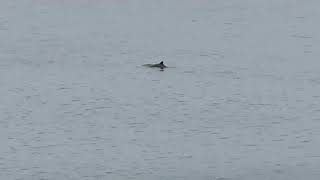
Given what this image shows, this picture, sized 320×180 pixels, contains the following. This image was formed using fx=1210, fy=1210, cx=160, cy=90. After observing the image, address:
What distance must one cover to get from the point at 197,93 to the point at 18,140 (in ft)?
21.6

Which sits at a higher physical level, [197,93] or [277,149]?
[197,93]

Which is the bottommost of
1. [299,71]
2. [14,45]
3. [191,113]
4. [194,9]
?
[191,113]

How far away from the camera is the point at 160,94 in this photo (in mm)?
31500

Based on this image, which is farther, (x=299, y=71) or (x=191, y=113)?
(x=299, y=71)

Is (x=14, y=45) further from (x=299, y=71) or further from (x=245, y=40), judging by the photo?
(x=299, y=71)

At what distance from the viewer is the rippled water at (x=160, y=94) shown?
24.4 m

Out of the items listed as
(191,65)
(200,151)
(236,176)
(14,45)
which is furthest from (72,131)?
(14,45)

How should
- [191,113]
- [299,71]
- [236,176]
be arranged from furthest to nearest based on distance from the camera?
[299,71] < [191,113] < [236,176]

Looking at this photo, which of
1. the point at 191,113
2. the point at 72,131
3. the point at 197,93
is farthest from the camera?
the point at 197,93

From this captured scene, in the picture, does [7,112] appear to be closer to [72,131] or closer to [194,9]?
[72,131]

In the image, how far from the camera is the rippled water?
24375 millimetres

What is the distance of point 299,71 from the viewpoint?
113 ft

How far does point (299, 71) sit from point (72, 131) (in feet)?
31.8

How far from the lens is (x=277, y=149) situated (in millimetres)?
25531
